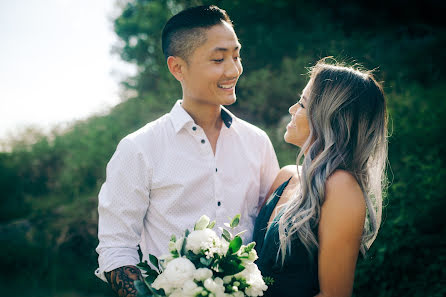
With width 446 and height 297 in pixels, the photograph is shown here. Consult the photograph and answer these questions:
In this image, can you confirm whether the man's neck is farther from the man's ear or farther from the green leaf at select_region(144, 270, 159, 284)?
A: the green leaf at select_region(144, 270, 159, 284)

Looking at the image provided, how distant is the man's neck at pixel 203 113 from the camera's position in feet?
9.72

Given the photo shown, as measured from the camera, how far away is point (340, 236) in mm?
2021

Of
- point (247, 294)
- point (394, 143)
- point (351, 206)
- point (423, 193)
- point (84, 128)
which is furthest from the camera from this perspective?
point (84, 128)

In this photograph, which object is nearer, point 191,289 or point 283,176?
point 191,289

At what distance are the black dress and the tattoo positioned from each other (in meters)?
0.80

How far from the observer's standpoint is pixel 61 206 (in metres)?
7.27

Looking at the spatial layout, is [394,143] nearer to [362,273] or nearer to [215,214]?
[362,273]

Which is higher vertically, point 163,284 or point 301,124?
point 301,124

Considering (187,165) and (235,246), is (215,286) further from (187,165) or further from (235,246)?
(187,165)

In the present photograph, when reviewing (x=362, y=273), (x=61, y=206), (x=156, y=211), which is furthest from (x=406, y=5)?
(x=61, y=206)

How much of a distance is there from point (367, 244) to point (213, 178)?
112 centimetres

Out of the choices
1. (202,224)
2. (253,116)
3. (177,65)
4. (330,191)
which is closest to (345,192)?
(330,191)

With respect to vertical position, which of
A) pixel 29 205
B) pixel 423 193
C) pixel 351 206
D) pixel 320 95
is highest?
pixel 320 95

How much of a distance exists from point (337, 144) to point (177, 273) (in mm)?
1209
